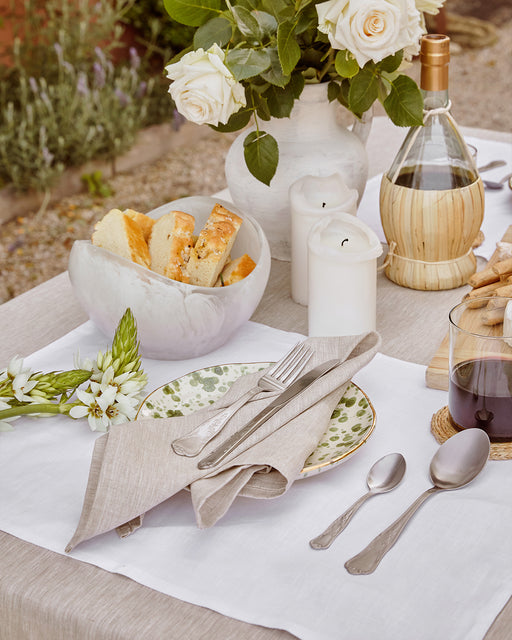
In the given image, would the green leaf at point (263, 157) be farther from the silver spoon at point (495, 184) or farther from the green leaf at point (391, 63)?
the silver spoon at point (495, 184)

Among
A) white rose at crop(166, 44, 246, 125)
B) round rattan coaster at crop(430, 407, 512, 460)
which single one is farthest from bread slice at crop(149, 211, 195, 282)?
round rattan coaster at crop(430, 407, 512, 460)

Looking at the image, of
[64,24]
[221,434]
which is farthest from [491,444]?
[64,24]

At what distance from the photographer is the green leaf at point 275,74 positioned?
1.08 meters

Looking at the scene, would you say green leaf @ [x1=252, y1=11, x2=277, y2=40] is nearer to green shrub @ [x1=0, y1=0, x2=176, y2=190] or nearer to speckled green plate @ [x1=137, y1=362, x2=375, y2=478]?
speckled green plate @ [x1=137, y1=362, x2=375, y2=478]

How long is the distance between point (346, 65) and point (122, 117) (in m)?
2.76

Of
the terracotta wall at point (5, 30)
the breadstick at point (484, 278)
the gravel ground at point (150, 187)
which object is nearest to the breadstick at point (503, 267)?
the breadstick at point (484, 278)

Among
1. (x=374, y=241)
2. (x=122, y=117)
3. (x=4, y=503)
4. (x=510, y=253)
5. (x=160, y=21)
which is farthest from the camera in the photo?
(x=160, y=21)

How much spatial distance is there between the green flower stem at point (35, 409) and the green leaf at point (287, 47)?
1.60ft

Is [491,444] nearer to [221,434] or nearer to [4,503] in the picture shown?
[221,434]

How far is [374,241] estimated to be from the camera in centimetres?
104

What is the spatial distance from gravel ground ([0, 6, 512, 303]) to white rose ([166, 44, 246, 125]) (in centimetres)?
207

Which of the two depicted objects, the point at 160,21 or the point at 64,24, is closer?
the point at 64,24

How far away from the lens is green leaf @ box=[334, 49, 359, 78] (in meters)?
1.08

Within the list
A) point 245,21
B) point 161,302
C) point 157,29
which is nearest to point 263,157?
point 245,21
